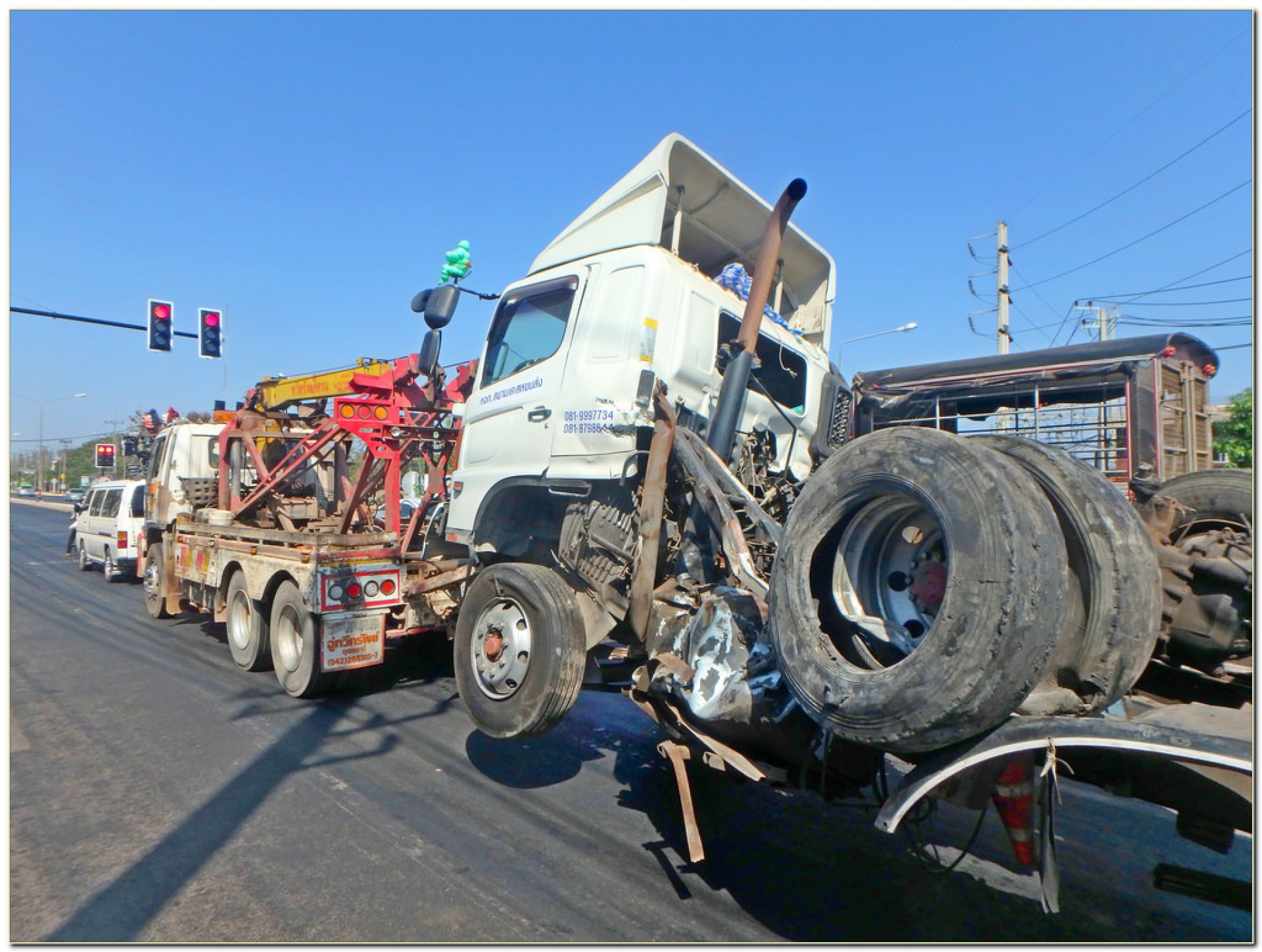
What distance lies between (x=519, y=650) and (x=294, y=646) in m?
3.85

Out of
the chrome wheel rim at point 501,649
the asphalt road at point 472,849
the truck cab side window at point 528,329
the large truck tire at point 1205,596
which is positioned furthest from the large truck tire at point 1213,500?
the truck cab side window at point 528,329

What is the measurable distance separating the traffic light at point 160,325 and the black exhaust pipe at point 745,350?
→ 17.2 meters

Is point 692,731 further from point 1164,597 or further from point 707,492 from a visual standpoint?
point 1164,597

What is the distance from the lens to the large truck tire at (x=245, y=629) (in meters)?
7.43

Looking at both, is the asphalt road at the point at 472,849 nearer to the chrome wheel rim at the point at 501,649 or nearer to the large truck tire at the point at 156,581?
the chrome wheel rim at the point at 501,649

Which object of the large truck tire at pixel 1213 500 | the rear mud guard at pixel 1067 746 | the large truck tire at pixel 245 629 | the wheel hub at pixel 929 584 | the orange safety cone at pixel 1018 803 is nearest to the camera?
the rear mud guard at pixel 1067 746

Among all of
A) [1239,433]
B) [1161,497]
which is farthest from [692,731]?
[1239,433]

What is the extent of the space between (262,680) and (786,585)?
6.31 meters

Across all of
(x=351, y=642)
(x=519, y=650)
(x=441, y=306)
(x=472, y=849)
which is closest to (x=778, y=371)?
(x=441, y=306)

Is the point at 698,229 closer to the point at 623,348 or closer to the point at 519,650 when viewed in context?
the point at 623,348

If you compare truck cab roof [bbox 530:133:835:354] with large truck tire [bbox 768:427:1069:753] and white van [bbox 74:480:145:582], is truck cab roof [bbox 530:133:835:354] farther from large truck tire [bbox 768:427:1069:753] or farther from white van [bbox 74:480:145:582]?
white van [bbox 74:480:145:582]

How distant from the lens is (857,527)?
111 inches

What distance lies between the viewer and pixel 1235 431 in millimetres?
12195

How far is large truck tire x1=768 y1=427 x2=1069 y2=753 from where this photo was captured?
2.10m
